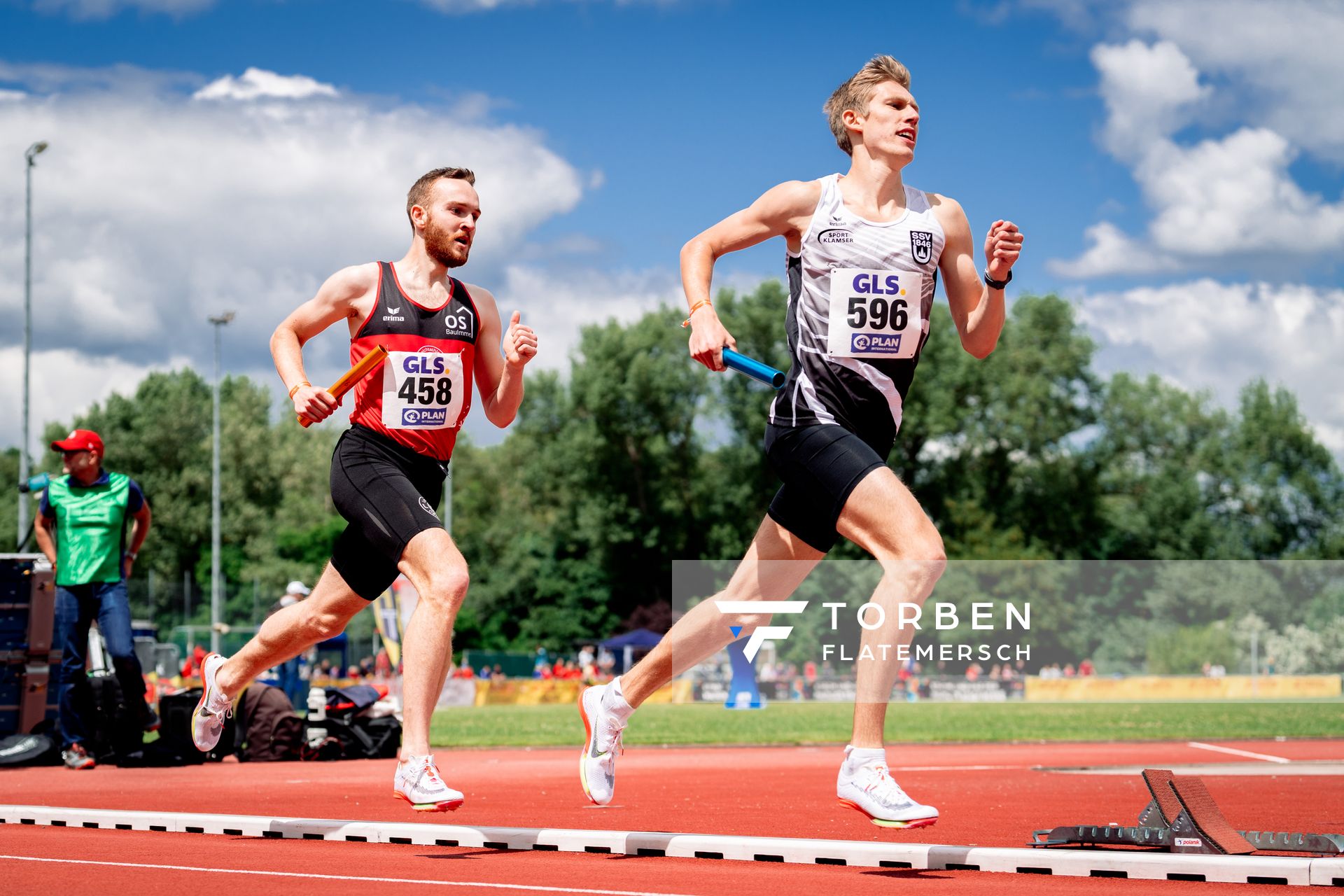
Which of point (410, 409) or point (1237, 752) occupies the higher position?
point (410, 409)

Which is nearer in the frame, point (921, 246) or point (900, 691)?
point (921, 246)

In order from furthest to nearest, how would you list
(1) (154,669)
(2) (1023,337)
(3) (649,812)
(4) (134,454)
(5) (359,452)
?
1. (4) (134,454)
2. (2) (1023,337)
3. (1) (154,669)
4. (3) (649,812)
5. (5) (359,452)

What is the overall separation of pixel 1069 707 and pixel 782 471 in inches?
1370

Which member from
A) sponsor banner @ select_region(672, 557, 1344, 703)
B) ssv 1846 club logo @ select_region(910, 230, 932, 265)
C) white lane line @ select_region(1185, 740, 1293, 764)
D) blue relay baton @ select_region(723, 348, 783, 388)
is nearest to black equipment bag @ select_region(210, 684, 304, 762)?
white lane line @ select_region(1185, 740, 1293, 764)

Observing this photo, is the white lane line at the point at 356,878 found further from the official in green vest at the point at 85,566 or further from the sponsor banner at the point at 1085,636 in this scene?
the sponsor banner at the point at 1085,636

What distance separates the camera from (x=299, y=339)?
714 cm

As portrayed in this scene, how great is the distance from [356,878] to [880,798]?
1.87 m

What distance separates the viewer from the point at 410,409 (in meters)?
6.90

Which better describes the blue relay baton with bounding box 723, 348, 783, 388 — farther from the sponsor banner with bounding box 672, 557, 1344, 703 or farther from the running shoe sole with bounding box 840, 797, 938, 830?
the sponsor banner with bounding box 672, 557, 1344, 703

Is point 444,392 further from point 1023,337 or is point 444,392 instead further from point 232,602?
point 1023,337

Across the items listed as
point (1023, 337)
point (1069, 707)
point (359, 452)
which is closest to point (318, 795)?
point (359, 452)

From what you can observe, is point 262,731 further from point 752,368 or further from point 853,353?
point 853,353

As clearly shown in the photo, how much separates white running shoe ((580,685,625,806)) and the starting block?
1.81m

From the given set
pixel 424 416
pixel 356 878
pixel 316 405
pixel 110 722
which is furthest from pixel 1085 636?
pixel 356 878
